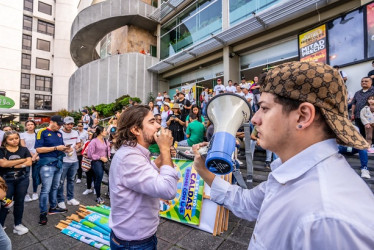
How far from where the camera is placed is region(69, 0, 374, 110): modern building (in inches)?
309

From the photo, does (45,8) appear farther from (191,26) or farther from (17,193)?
(17,193)

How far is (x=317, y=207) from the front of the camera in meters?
0.61

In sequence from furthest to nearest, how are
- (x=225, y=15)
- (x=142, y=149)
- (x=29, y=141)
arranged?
(x=225, y=15) → (x=29, y=141) → (x=142, y=149)

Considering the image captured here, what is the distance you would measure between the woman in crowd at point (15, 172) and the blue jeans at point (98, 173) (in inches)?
58.6

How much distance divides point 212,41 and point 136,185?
44.0ft

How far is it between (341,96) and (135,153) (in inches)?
50.9

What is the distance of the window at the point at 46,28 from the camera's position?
35500 mm

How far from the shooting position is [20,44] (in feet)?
108

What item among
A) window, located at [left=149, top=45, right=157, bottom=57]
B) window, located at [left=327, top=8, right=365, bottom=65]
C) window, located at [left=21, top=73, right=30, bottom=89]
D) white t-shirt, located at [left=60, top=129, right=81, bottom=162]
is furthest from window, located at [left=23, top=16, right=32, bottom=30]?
window, located at [left=327, top=8, right=365, bottom=65]

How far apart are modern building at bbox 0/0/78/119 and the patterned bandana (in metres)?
40.5

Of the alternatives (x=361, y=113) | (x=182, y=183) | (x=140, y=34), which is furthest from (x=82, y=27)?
(x=361, y=113)

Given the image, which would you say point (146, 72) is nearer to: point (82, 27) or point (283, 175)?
point (82, 27)

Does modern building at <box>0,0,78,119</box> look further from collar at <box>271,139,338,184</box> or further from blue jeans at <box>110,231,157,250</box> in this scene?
collar at <box>271,139,338,184</box>

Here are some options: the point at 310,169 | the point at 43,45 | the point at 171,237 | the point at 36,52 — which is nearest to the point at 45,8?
the point at 43,45
